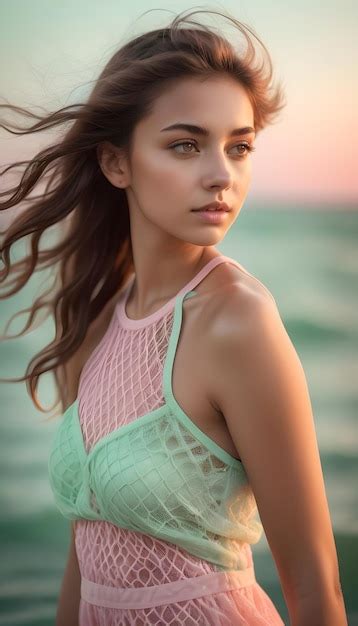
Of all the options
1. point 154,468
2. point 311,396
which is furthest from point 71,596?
point 311,396

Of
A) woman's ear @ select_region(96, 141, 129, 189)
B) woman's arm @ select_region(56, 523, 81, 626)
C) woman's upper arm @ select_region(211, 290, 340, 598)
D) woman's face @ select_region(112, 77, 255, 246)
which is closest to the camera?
woman's upper arm @ select_region(211, 290, 340, 598)

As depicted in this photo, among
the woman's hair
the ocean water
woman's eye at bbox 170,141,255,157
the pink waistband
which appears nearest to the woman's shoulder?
woman's eye at bbox 170,141,255,157

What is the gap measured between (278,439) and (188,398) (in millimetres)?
169

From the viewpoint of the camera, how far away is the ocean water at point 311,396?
364 cm

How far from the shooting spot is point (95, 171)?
1.88m

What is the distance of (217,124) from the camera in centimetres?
158

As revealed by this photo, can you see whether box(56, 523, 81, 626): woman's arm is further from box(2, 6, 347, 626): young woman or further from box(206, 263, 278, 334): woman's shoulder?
box(206, 263, 278, 334): woman's shoulder

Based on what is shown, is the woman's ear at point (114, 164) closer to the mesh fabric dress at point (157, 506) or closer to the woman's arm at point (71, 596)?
the mesh fabric dress at point (157, 506)

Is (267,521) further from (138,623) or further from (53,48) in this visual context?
(53,48)

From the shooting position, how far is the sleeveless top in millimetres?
1544

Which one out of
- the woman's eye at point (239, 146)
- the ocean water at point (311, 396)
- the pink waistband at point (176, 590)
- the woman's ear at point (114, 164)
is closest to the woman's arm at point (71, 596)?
the pink waistband at point (176, 590)

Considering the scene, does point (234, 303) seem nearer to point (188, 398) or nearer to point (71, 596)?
point (188, 398)

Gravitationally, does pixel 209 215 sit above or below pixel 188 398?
above

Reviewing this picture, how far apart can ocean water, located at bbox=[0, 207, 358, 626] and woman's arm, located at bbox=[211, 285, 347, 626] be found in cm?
214
